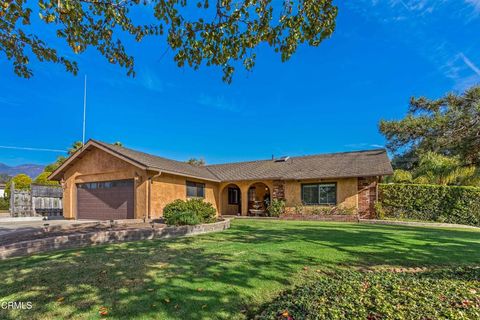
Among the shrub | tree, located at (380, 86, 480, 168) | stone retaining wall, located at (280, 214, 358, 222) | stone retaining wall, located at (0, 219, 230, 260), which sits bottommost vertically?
stone retaining wall, located at (280, 214, 358, 222)

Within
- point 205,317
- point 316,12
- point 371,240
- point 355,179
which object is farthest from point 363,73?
point 205,317

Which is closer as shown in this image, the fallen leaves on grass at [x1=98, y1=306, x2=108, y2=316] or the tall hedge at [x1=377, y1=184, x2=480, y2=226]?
the fallen leaves on grass at [x1=98, y1=306, x2=108, y2=316]

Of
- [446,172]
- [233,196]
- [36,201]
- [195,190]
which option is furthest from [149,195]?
[446,172]

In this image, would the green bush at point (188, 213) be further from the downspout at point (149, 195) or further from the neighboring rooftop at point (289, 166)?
the neighboring rooftop at point (289, 166)

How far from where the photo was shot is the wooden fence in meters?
19.3

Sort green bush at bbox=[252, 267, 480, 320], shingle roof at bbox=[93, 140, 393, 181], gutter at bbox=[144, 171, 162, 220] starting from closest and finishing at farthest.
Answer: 1. green bush at bbox=[252, 267, 480, 320]
2. gutter at bbox=[144, 171, 162, 220]
3. shingle roof at bbox=[93, 140, 393, 181]

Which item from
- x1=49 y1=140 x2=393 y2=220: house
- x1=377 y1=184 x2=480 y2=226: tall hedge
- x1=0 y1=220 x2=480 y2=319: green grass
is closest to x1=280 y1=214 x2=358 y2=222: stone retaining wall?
x1=49 y1=140 x2=393 y2=220: house

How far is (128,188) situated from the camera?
15.9m

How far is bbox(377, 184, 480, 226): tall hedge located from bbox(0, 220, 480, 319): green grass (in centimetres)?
870

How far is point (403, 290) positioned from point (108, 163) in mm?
16842

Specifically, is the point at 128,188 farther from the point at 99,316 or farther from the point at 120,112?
the point at 120,112

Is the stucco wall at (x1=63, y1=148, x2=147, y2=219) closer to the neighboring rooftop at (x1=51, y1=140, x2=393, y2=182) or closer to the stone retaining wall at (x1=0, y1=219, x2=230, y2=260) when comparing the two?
the neighboring rooftop at (x1=51, y1=140, x2=393, y2=182)

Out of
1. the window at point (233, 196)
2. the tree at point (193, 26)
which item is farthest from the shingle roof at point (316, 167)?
the tree at point (193, 26)

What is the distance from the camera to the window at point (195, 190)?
1833 centimetres
